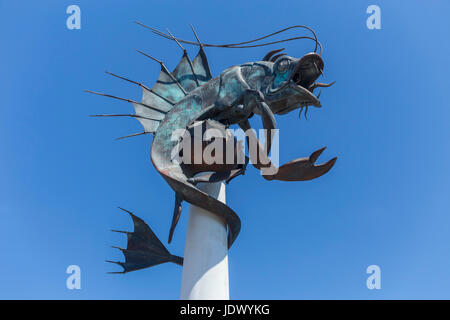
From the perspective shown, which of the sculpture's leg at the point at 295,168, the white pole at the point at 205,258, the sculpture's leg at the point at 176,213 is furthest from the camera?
the sculpture's leg at the point at 295,168

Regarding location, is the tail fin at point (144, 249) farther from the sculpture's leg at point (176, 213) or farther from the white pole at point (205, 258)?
the white pole at point (205, 258)

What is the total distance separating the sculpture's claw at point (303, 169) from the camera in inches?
361

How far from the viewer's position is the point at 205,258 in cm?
827

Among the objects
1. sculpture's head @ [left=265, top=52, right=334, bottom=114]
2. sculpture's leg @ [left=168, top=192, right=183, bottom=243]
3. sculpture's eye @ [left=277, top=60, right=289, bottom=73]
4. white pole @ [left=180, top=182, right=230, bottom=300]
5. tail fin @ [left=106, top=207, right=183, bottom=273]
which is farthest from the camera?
tail fin @ [left=106, top=207, right=183, bottom=273]

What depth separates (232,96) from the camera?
9320 millimetres

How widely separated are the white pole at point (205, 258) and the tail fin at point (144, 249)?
107 centimetres

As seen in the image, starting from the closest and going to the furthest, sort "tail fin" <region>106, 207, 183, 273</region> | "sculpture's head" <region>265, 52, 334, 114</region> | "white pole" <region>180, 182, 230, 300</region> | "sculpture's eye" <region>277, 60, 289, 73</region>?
1. "white pole" <region>180, 182, 230, 300</region>
2. "sculpture's head" <region>265, 52, 334, 114</region>
3. "sculpture's eye" <region>277, 60, 289, 73</region>
4. "tail fin" <region>106, 207, 183, 273</region>

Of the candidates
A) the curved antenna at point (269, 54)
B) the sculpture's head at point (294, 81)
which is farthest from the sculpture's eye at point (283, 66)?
the curved antenna at point (269, 54)

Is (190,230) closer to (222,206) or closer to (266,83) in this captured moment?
(222,206)

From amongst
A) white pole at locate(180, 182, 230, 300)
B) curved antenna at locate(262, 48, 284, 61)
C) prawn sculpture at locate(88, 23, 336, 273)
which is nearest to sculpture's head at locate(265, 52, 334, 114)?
prawn sculpture at locate(88, 23, 336, 273)

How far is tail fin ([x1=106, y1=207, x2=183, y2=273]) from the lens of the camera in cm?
964

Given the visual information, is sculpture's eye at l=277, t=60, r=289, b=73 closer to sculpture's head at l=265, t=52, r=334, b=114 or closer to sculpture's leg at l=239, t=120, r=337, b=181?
sculpture's head at l=265, t=52, r=334, b=114

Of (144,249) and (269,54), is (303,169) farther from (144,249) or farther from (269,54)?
(144,249)

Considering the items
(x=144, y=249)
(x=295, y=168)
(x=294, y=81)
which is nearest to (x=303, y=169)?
(x=295, y=168)
